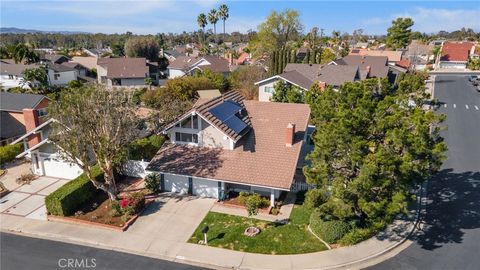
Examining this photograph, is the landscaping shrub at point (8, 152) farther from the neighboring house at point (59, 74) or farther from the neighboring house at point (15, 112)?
the neighboring house at point (59, 74)

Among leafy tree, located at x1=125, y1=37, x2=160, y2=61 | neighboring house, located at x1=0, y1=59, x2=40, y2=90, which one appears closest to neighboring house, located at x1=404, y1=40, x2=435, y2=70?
leafy tree, located at x1=125, y1=37, x2=160, y2=61

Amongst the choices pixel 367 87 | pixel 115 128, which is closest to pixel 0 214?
pixel 115 128

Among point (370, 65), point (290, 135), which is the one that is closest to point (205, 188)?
point (290, 135)

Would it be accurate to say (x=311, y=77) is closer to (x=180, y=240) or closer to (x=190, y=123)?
(x=190, y=123)

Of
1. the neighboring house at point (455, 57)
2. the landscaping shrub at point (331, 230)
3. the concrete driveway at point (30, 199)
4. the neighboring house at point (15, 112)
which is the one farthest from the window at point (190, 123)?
the neighboring house at point (455, 57)

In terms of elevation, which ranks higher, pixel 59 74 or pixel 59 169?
pixel 59 74

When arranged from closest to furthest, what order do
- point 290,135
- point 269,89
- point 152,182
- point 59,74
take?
1. point 290,135
2. point 152,182
3. point 269,89
4. point 59,74

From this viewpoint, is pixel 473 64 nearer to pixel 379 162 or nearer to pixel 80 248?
pixel 379 162
